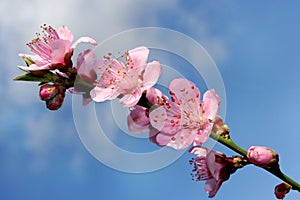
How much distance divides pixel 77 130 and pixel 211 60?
0.64 metres

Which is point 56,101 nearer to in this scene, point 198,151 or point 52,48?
point 52,48

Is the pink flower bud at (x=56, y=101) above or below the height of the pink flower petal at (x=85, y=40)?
below

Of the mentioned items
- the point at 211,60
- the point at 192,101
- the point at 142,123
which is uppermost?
the point at 211,60

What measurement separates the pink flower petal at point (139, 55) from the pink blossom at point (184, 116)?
164 mm

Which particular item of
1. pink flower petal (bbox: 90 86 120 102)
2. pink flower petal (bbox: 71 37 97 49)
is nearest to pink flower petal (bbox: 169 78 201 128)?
pink flower petal (bbox: 90 86 120 102)

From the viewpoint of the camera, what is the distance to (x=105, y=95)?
1.84 m

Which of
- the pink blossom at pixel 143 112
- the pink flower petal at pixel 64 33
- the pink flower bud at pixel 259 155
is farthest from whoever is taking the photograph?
the pink flower petal at pixel 64 33

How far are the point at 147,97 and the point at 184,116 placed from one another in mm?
211

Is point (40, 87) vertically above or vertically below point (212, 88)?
below

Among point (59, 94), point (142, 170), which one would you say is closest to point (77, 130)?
point (59, 94)

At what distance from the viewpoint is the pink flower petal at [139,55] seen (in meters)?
1.93

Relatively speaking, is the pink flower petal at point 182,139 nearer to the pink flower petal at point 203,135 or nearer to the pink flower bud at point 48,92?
the pink flower petal at point 203,135

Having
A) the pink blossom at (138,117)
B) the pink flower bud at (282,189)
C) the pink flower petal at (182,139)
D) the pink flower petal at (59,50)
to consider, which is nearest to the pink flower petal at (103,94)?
the pink blossom at (138,117)

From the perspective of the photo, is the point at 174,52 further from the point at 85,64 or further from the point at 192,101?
the point at 85,64
